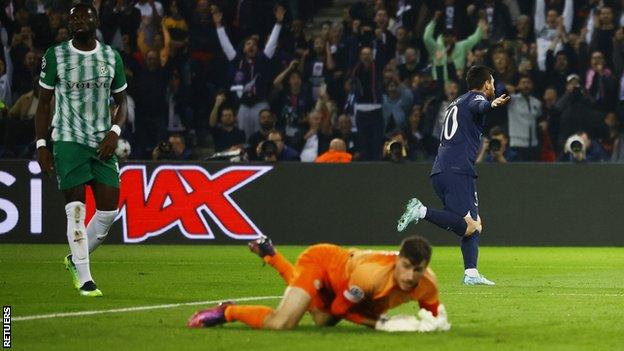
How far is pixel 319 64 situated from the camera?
22.9m

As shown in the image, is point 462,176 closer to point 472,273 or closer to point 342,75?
point 472,273

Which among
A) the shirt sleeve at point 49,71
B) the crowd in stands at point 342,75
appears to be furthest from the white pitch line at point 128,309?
the crowd in stands at point 342,75

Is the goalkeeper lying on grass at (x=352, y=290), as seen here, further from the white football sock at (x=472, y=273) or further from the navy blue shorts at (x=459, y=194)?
the navy blue shorts at (x=459, y=194)

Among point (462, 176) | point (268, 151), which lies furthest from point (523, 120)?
point (462, 176)

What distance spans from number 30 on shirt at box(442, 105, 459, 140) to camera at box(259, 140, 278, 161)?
23.4 feet

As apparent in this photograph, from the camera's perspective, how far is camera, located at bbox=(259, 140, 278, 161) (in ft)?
68.0

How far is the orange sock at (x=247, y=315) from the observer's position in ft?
29.2

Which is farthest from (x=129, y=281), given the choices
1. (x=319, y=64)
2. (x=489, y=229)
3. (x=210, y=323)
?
(x=319, y=64)

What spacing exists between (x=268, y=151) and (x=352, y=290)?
40.3 feet

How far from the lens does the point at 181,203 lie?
20.5 m

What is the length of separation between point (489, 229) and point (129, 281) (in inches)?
326

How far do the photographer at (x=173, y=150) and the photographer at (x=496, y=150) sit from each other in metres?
4.54

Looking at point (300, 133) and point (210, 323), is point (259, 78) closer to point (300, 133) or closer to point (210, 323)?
point (300, 133)
